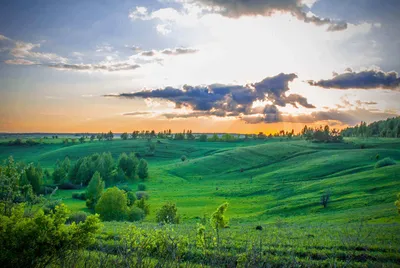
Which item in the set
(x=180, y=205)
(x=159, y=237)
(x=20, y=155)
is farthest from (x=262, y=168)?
(x=20, y=155)

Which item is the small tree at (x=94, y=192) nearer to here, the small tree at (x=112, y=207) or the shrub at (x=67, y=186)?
the small tree at (x=112, y=207)

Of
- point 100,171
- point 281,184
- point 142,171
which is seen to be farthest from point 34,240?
point 142,171

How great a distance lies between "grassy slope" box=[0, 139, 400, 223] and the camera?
180 ft

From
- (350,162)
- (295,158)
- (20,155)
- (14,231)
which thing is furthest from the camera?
(20,155)

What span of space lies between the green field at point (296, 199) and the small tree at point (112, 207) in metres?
5.12

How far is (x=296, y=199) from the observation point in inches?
2596

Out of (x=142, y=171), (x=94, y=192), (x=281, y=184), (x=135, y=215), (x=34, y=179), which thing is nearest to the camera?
(x=135, y=215)

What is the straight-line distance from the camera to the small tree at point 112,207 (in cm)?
5731

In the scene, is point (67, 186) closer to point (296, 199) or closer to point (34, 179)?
point (34, 179)

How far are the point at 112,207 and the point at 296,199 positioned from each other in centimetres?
3877

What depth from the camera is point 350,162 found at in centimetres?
11006

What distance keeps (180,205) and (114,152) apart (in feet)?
435

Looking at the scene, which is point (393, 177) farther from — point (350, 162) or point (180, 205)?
point (180, 205)

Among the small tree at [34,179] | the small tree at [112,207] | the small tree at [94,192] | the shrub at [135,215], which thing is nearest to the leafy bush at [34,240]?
the small tree at [112,207]
